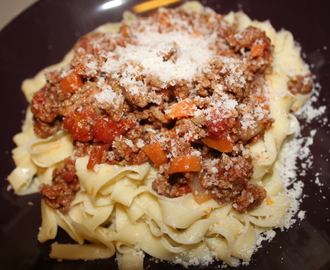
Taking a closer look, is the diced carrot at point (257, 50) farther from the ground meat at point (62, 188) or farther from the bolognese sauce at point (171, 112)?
the ground meat at point (62, 188)

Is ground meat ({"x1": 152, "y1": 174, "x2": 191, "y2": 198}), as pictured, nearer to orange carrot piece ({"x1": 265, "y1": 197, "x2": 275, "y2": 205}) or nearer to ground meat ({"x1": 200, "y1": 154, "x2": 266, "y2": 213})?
ground meat ({"x1": 200, "y1": 154, "x2": 266, "y2": 213})

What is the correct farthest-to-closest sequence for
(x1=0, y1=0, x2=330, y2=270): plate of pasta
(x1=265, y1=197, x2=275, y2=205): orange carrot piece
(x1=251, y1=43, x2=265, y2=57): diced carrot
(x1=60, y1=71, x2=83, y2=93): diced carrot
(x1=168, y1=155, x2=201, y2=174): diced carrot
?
(x1=251, y1=43, x2=265, y2=57): diced carrot → (x1=60, y1=71, x2=83, y2=93): diced carrot → (x1=265, y1=197, x2=275, y2=205): orange carrot piece → (x1=0, y1=0, x2=330, y2=270): plate of pasta → (x1=168, y1=155, x2=201, y2=174): diced carrot

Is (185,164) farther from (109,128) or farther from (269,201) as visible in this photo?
(269,201)

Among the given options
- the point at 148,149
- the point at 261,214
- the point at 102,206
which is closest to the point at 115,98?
the point at 148,149

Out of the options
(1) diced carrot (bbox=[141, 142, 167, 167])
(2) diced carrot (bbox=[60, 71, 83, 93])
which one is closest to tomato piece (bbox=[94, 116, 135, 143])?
(1) diced carrot (bbox=[141, 142, 167, 167])

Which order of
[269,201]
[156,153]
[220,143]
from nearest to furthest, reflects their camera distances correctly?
[220,143]
[156,153]
[269,201]

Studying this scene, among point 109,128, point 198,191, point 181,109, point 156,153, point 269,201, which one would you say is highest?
point 109,128

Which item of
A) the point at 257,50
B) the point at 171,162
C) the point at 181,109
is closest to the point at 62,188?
the point at 171,162
